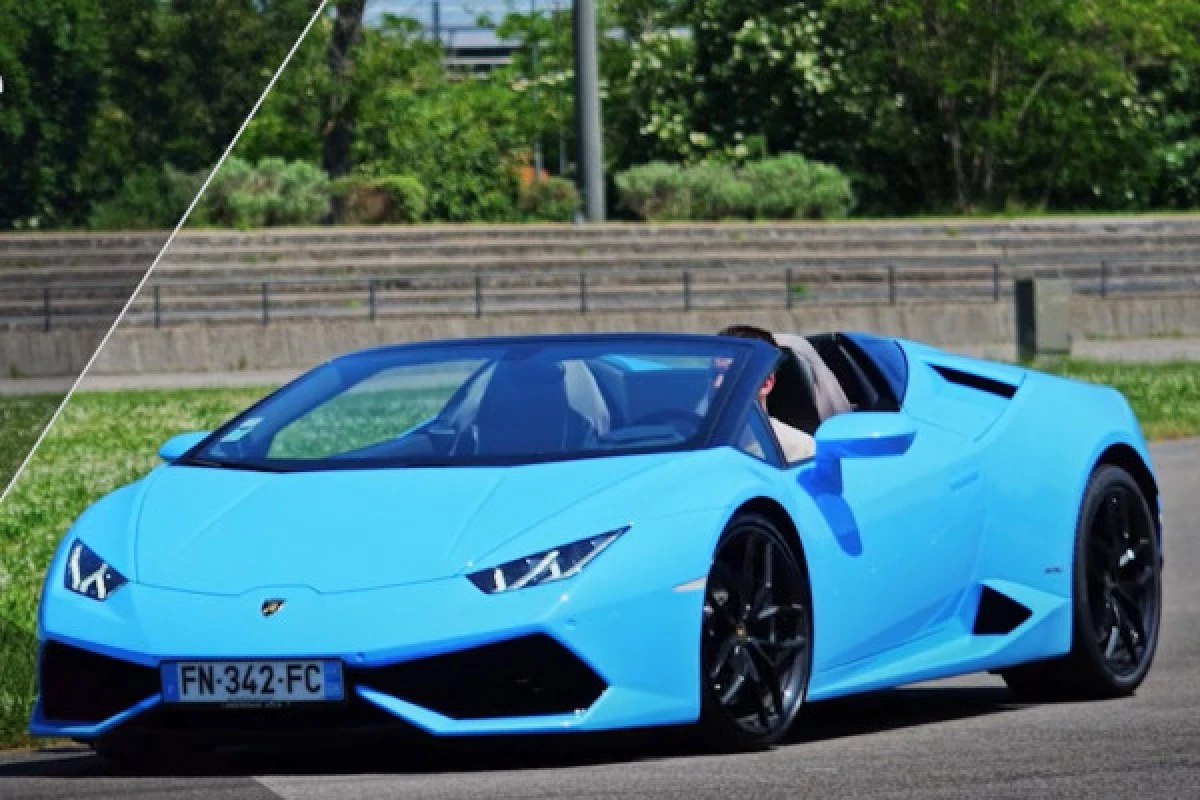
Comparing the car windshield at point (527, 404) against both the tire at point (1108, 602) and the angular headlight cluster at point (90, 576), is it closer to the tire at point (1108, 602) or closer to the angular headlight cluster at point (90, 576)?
the angular headlight cluster at point (90, 576)

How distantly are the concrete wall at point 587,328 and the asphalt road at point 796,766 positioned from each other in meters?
29.8

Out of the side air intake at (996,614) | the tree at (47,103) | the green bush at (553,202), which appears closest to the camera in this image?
the tree at (47,103)

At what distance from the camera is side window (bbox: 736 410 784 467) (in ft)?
25.1

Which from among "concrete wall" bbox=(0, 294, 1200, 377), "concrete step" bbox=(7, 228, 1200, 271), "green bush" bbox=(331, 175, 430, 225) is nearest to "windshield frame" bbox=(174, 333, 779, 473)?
"concrete wall" bbox=(0, 294, 1200, 377)

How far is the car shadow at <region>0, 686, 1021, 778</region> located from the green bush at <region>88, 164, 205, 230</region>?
1.93 meters

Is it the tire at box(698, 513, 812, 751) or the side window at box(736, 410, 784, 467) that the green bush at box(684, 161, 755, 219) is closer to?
the side window at box(736, 410, 784, 467)

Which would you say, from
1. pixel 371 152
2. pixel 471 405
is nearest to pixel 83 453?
pixel 471 405

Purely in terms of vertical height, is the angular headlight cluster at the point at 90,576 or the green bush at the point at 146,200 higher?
the green bush at the point at 146,200

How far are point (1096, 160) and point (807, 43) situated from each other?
5555 millimetres

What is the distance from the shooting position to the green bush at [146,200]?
5.18 metres

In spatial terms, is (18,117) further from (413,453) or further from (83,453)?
(83,453)

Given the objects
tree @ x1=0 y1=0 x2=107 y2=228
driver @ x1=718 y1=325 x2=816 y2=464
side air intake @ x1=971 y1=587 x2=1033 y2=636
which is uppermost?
tree @ x1=0 y1=0 x2=107 y2=228

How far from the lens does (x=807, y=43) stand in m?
53.7

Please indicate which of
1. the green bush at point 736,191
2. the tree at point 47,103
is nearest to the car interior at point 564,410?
the tree at point 47,103
